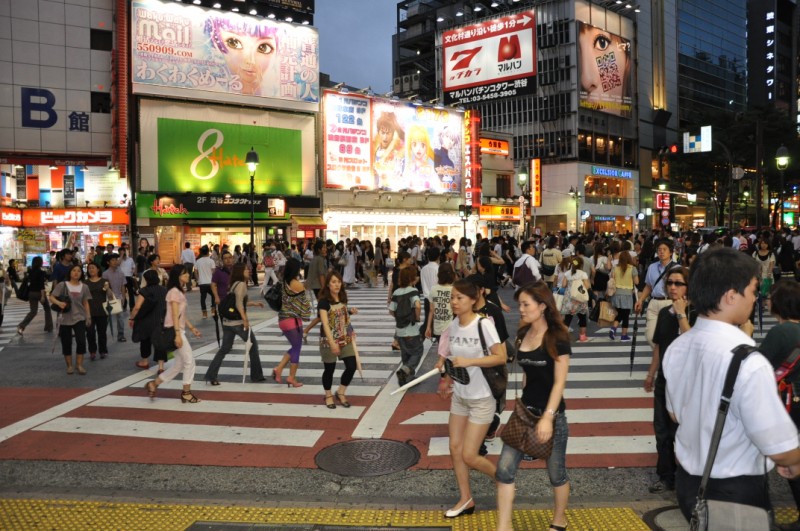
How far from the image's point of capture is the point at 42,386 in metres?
9.25

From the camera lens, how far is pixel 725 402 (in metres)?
2.37

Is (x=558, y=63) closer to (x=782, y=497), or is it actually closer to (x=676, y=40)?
(x=676, y=40)

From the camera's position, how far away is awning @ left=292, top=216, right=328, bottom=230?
36.2 m

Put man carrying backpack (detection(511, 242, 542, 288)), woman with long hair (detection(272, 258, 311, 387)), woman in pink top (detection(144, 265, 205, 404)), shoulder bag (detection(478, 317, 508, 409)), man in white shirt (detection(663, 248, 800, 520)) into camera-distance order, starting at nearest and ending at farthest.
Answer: man in white shirt (detection(663, 248, 800, 520)) < shoulder bag (detection(478, 317, 508, 409)) < woman in pink top (detection(144, 265, 205, 404)) < woman with long hair (detection(272, 258, 311, 387)) < man carrying backpack (detection(511, 242, 542, 288))

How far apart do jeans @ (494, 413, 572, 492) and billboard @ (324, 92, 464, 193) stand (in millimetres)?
35774

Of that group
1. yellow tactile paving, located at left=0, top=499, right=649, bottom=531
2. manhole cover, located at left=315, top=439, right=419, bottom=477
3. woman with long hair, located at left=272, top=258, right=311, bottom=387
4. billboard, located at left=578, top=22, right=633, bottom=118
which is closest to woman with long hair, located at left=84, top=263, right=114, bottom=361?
woman with long hair, located at left=272, top=258, right=311, bottom=387

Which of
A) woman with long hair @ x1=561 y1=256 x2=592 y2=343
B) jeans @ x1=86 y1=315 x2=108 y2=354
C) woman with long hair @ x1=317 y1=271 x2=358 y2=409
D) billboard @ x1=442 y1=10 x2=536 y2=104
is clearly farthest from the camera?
billboard @ x1=442 y1=10 x2=536 y2=104

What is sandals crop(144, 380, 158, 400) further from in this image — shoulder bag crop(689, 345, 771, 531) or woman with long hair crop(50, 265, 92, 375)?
shoulder bag crop(689, 345, 771, 531)

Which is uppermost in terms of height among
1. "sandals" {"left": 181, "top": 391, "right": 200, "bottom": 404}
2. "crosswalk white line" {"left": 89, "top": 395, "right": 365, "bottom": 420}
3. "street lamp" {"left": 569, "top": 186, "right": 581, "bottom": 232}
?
"street lamp" {"left": 569, "top": 186, "right": 581, "bottom": 232}

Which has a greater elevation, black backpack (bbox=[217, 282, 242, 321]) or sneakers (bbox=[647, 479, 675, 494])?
black backpack (bbox=[217, 282, 242, 321])

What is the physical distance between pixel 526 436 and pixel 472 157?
41970 mm

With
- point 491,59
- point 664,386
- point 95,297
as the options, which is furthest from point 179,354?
point 491,59

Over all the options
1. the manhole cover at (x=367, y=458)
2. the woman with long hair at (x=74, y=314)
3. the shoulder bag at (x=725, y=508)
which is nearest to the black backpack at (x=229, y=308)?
the woman with long hair at (x=74, y=314)

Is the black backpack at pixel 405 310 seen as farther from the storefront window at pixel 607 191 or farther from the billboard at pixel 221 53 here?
the storefront window at pixel 607 191
